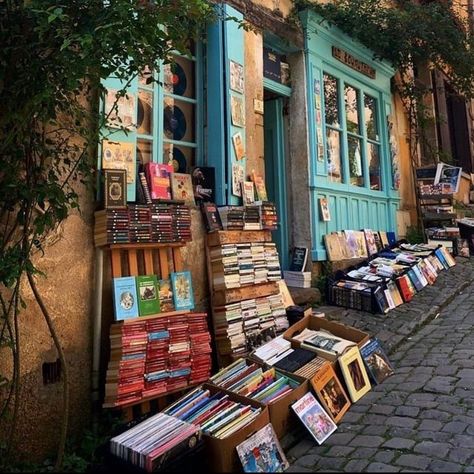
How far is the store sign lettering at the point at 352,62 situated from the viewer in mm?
7293

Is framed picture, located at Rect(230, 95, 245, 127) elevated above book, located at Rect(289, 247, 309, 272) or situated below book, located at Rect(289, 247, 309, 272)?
above

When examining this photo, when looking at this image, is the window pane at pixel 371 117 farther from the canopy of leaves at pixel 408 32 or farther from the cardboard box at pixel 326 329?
the cardboard box at pixel 326 329

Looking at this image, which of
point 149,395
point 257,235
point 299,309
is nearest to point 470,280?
point 299,309

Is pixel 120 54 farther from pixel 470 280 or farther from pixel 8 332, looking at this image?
pixel 470 280

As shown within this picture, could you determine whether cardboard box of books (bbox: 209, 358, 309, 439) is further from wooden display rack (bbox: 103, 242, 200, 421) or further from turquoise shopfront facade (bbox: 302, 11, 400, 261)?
turquoise shopfront facade (bbox: 302, 11, 400, 261)

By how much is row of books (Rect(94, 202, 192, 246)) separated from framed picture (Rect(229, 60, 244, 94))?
1767mm

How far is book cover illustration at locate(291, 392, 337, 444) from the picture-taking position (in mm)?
3041

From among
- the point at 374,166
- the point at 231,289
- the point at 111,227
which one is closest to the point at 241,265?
the point at 231,289

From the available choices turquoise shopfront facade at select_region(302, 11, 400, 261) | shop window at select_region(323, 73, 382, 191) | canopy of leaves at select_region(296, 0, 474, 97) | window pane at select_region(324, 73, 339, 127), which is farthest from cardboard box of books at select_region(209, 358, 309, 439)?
canopy of leaves at select_region(296, 0, 474, 97)

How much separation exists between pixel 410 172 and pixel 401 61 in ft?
7.53

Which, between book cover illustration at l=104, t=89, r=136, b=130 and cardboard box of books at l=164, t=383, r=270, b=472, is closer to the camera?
cardboard box of books at l=164, t=383, r=270, b=472

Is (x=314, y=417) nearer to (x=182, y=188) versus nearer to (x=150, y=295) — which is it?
(x=150, y=295)

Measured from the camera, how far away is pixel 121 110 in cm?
385

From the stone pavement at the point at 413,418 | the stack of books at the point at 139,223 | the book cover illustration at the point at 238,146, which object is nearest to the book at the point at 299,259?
the stone pavement at the point at 413,418
